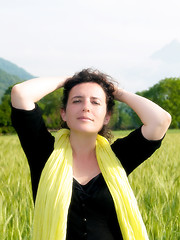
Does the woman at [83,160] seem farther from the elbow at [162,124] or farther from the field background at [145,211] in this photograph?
the field background at [145,211]

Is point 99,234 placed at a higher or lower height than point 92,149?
lower

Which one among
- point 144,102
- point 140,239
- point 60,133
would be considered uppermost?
point 144,102

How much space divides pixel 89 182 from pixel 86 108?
243mm

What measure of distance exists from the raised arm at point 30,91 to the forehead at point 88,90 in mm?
88

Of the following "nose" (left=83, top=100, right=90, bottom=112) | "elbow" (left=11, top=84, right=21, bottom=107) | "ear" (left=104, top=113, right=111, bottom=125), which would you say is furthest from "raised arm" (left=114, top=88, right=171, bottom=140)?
"elbow" (left=11, top=84, right=21, bottom=107)

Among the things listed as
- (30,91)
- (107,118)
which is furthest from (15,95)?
(107,118)

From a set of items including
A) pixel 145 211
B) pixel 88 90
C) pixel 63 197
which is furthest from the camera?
pixel 145 211

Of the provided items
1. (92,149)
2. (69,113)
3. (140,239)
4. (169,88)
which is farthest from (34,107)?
(169,88)

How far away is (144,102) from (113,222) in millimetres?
435

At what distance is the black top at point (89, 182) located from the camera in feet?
3.75

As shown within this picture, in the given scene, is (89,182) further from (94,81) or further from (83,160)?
(94,81)

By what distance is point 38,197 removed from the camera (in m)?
1.17

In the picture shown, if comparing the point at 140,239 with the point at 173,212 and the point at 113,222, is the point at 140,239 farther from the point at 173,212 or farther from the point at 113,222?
the point at 173,212

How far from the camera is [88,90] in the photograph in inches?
48.7
